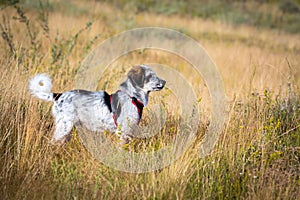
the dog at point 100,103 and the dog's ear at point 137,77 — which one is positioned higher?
the dog's ear at point 137,77

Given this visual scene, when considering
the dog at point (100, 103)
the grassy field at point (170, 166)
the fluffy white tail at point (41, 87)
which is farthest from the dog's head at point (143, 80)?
the fluffy white tail at point (41, 87)

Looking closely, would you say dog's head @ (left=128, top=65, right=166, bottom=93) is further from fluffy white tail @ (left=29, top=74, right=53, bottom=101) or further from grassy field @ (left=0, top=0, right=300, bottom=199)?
fluffy white tail @ (left=29, top=74, right=53, bottom=101)

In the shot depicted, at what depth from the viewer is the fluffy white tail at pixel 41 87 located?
14.2 ft

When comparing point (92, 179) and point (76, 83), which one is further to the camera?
point (76, 83)

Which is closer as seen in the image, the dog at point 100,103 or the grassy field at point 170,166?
the grassy field at point 170,166

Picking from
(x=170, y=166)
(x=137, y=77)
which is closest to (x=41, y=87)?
(x=137, y=77)

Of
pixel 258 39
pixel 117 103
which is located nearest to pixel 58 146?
pixel 117 103

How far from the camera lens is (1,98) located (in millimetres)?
4152

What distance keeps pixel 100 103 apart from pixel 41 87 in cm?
68

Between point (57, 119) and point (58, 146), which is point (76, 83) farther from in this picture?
point (58, 146)

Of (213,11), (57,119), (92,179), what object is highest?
(213,11)

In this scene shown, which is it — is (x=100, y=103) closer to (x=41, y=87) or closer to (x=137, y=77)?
(x=137, y=77)

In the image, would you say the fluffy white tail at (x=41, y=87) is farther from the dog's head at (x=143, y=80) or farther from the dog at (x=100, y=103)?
the dog's head at (x=143, y=80)

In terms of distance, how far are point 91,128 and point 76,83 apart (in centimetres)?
162
